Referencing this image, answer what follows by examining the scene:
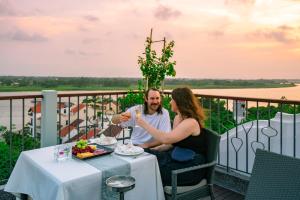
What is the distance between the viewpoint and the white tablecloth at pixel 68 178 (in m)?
1.97

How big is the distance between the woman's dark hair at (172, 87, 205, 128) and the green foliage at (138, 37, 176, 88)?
7.20ft

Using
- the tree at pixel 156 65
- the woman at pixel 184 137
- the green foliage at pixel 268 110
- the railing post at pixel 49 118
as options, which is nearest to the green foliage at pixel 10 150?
the railing post at pixel 49 118

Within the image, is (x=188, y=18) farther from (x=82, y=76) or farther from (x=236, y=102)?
(x=236, y=102)

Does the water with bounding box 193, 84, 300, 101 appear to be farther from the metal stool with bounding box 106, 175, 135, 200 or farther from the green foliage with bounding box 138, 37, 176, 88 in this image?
the metal stool with bounding box 106, 175, 135, 200

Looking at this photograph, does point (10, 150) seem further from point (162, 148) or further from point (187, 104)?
point (187, 104)

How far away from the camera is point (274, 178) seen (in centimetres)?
181

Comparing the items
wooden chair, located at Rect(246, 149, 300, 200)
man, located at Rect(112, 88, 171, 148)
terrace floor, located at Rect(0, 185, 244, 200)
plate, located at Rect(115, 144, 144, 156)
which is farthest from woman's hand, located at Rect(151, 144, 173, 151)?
wooden chair, located at Rect(246, 149, 300, 200)

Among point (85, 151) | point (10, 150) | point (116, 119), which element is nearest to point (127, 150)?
point (85, 151)

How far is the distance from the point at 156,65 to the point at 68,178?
11.2ft

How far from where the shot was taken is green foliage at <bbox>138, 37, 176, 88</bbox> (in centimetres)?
509

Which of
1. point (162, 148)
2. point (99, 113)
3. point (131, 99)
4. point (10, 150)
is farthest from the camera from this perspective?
point (131, 99)

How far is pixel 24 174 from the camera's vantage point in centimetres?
246

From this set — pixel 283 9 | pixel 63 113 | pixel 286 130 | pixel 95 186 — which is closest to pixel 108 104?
pixel 63 113

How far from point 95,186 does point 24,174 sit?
2.50 ft
